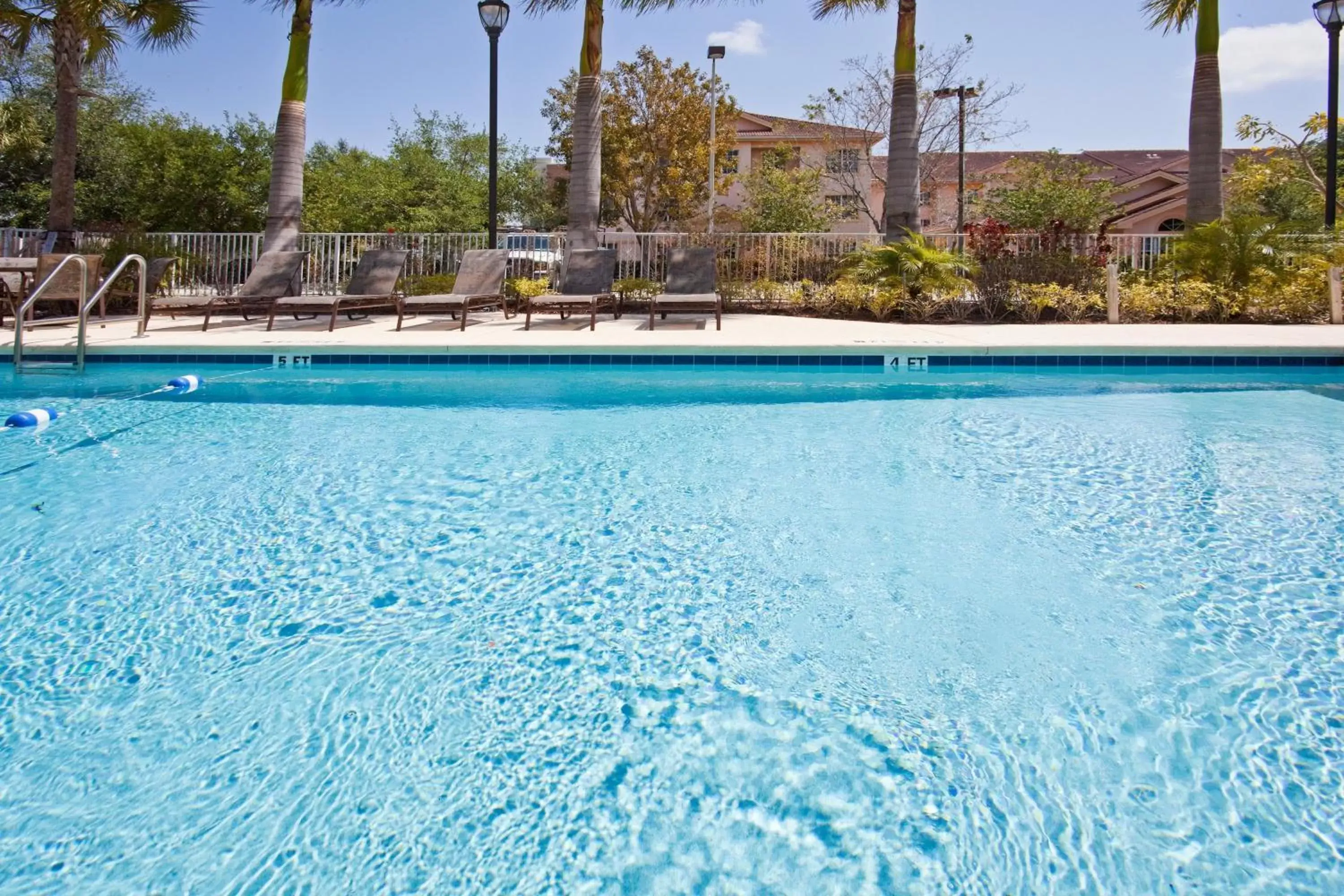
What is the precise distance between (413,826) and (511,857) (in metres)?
0.25

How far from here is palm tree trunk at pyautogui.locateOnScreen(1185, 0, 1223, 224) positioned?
1416 cm

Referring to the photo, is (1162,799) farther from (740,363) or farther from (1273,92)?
(1273,92)

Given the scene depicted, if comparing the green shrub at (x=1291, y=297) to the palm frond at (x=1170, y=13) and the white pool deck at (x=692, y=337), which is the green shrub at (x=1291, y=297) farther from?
the palm frond at (x=1170, y=13)

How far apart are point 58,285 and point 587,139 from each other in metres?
7.23

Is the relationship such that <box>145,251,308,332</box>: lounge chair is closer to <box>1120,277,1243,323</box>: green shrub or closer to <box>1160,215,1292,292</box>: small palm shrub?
<box>1120,277,1243,323</box>: green shrub

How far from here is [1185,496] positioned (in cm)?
486

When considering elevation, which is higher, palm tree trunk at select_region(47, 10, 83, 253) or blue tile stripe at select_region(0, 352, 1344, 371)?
palm tree trunk at select_region(47, 10, 83, 253)

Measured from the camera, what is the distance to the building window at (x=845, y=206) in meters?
27.6

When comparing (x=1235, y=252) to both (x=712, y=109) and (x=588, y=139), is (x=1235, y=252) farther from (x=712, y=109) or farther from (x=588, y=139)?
(x=712, y=109)

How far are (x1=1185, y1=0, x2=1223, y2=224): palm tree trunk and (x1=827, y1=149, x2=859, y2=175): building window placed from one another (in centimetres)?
1836

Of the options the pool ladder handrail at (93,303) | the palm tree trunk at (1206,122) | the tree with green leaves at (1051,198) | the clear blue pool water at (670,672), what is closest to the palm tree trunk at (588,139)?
the pool ladder handrail at (93,303)

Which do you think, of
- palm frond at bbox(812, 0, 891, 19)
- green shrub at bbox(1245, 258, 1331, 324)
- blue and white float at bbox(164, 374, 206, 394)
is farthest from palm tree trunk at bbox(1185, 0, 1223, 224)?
blue and white float at bbox(164, 374, 206, 394)

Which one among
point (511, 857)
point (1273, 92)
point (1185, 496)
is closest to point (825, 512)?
point (1185, 496)

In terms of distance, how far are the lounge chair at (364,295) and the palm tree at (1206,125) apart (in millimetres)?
11614
